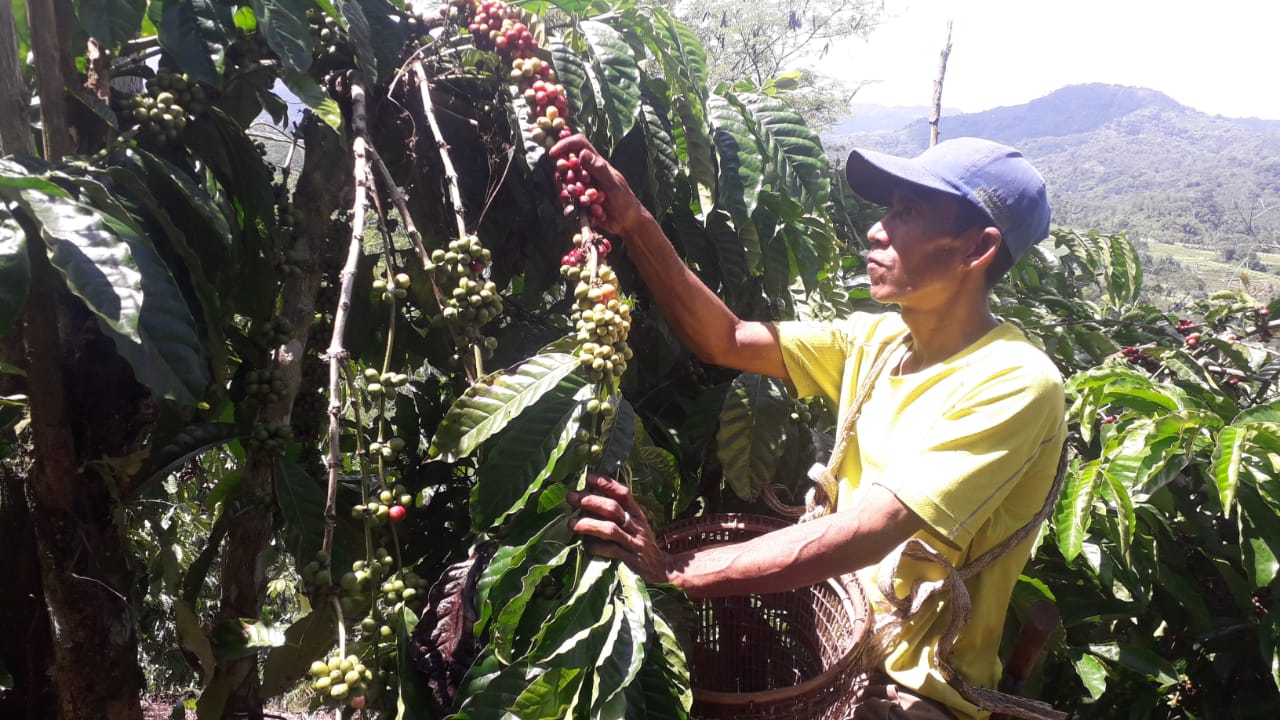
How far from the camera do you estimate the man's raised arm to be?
5.61ft

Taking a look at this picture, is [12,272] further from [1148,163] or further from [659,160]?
[1148,163]

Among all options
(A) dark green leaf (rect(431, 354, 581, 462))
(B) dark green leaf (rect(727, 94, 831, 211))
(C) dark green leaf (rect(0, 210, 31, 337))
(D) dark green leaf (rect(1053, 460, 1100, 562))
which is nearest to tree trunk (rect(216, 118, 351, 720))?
(A) dark green leaf (rect(431, 354, 581, 462))

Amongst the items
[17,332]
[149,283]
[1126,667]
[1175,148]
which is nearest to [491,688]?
[149,283]

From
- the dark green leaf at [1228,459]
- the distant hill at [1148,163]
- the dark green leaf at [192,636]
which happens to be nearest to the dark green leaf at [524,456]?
the dark green leaf at [192,636]

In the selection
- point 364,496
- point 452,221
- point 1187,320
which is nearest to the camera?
point 364,496

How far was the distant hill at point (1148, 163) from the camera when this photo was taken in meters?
31.5

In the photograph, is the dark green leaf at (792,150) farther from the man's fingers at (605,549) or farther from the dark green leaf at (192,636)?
the dark green leaf at (192,636)

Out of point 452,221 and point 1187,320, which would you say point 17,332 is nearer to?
point 452,221

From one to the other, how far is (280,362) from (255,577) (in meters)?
0.42

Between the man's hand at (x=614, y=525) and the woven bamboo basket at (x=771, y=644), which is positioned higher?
the man's hand at (x=614, y=525)

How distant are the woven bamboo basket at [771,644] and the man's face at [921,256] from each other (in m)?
0.61

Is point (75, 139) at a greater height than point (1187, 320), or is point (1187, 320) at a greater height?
point (75, 139)

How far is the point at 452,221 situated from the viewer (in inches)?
74.9

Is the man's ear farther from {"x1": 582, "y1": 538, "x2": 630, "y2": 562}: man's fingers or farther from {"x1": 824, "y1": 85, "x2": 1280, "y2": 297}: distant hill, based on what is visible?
{"x1": 582, "y1": 538, "x2": 630, "y2": 562}: man's fingers
